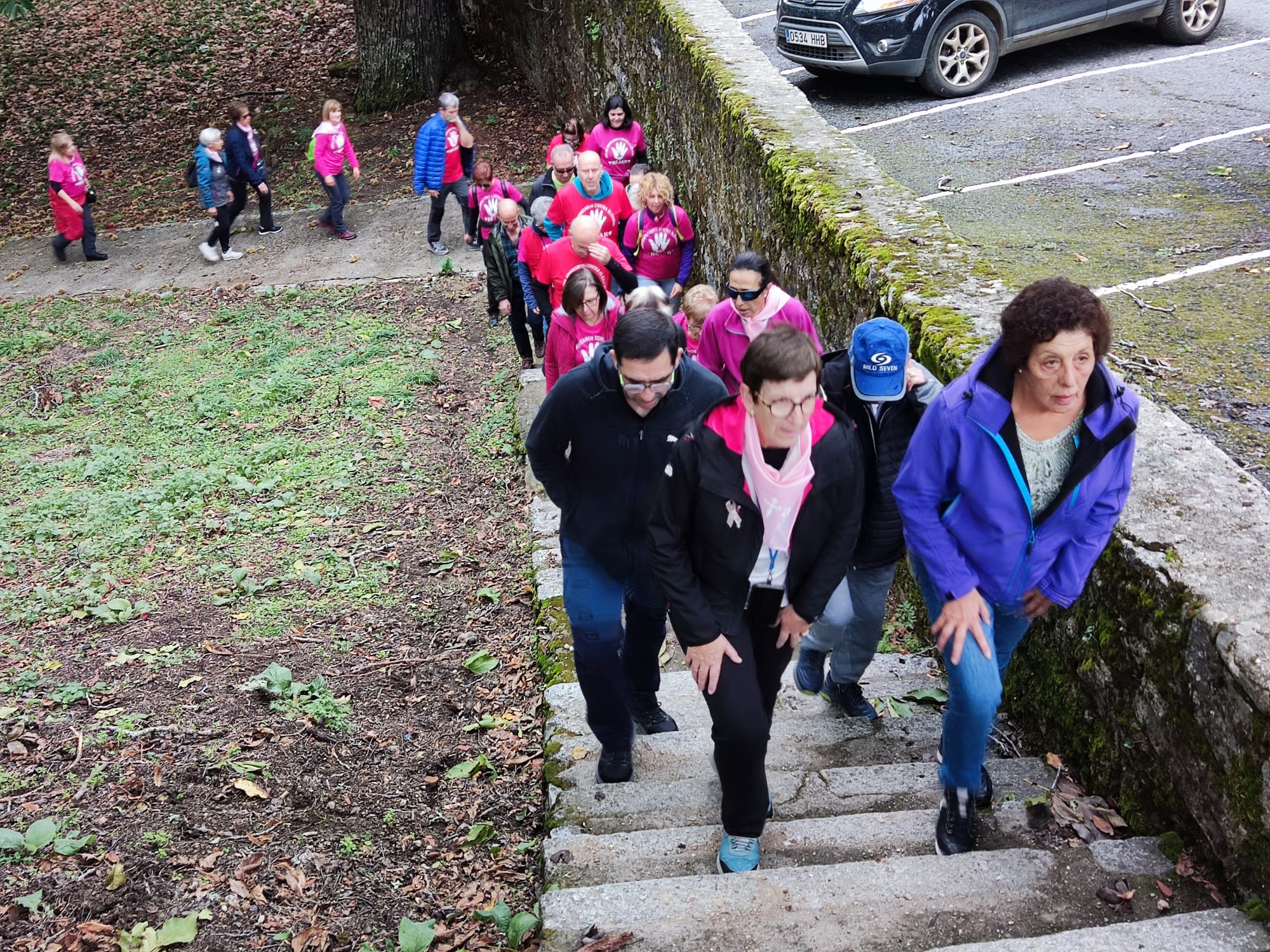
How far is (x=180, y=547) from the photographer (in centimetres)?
739

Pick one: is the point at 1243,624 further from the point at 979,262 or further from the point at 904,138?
the point at 904,138

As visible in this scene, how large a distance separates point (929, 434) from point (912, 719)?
169cm

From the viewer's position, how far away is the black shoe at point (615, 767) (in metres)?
4.34

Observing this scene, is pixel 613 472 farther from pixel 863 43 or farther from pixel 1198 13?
pixel 1198 13

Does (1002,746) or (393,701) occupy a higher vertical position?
(1002,746)

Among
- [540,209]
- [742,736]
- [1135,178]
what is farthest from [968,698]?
[540,209]

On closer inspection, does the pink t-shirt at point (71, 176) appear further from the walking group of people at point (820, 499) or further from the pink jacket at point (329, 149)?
the walking group of people at point (820, 499)

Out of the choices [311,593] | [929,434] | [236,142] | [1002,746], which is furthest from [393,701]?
[236,142]

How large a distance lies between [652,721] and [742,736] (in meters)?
1.40

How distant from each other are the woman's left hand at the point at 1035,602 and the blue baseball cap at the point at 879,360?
774mm

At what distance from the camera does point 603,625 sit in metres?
4.10

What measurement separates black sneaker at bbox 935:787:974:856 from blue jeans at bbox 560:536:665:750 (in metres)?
1.23

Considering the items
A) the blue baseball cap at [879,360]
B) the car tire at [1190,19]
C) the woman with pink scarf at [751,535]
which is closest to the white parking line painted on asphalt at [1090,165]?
the car tire at [1190,19]

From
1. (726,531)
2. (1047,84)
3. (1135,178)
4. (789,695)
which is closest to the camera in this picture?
(726,531)
